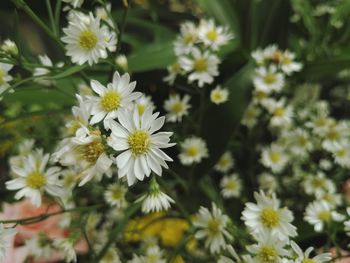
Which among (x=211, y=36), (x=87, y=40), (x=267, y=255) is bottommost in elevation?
(x=267, y=255)

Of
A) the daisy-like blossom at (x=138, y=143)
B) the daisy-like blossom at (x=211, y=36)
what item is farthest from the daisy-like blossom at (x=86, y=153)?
the daisy-like blossom at (x=211, y=36)

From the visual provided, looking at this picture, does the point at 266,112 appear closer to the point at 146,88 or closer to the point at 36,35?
the point at 146,88

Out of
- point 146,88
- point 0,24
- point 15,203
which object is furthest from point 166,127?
point 0,24

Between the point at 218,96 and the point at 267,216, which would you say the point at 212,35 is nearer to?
the point at 218,96

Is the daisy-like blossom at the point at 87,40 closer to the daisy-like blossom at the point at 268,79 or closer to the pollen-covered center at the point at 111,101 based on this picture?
the pollen-covered center at the point at 111,101

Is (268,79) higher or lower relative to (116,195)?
higher

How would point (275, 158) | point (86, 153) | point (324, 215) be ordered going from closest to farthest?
1. point (86, 153)
2. point (324, 215)
3. point (275, 158)

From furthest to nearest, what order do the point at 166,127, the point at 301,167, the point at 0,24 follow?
the point at 0,24
the point at 301,167
the point at 166,127

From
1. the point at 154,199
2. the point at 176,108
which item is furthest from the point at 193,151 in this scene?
the point at 154,199
